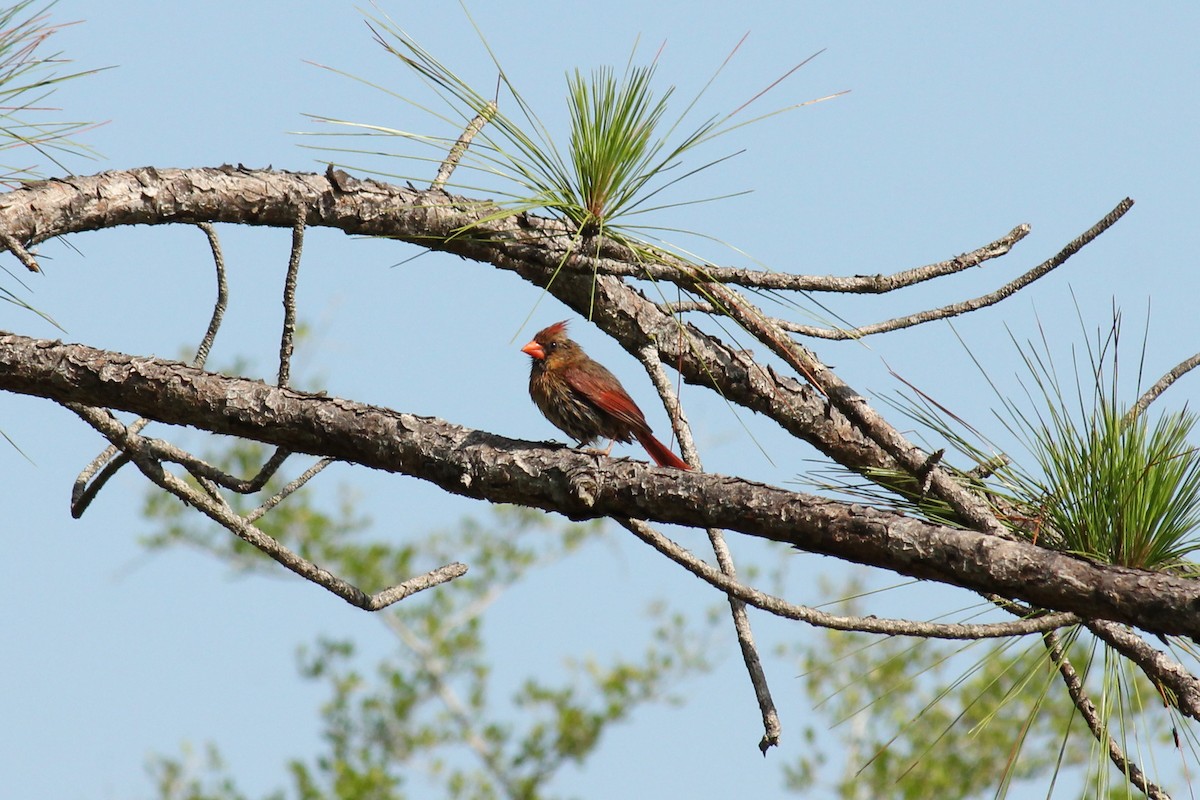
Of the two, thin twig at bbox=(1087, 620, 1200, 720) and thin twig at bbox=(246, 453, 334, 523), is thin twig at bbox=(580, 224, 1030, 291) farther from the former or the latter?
thin twig at bbox=(1087, 620, 1200, 720)

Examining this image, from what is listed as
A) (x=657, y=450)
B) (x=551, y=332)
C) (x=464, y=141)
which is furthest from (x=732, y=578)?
(x=551, y=332)

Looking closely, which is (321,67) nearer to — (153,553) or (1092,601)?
(1092,601)

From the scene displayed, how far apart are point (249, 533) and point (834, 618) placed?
149cm

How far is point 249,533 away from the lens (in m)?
3.08

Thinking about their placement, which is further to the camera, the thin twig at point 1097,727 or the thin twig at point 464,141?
the thin twig at point 464,141

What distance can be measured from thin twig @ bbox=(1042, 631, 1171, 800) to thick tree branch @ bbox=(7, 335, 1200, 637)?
30.4 inches

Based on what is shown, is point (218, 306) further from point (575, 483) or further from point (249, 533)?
point (575, 483)

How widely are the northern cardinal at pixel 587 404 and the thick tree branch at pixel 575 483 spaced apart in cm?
193

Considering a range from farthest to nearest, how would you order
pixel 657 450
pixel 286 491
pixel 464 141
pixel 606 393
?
pixel 606 393 < pixel 657 450 < pixel 464 141 < pixel 286 491

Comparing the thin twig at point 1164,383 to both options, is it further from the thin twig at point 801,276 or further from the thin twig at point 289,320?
the thin twig at point 289,320

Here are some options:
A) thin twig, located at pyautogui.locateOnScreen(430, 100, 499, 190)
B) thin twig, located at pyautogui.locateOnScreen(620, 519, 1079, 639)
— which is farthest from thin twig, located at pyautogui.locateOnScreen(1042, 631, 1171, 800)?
thin twig, located at pyautogui.locateOnScreen(430, 100, 499, 190)

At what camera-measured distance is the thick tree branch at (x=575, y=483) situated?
2361 millimetres

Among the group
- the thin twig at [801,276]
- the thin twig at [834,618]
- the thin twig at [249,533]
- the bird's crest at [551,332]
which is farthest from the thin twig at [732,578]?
the bird's crest at [551,332]

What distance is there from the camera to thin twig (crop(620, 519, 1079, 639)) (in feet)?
8.78
